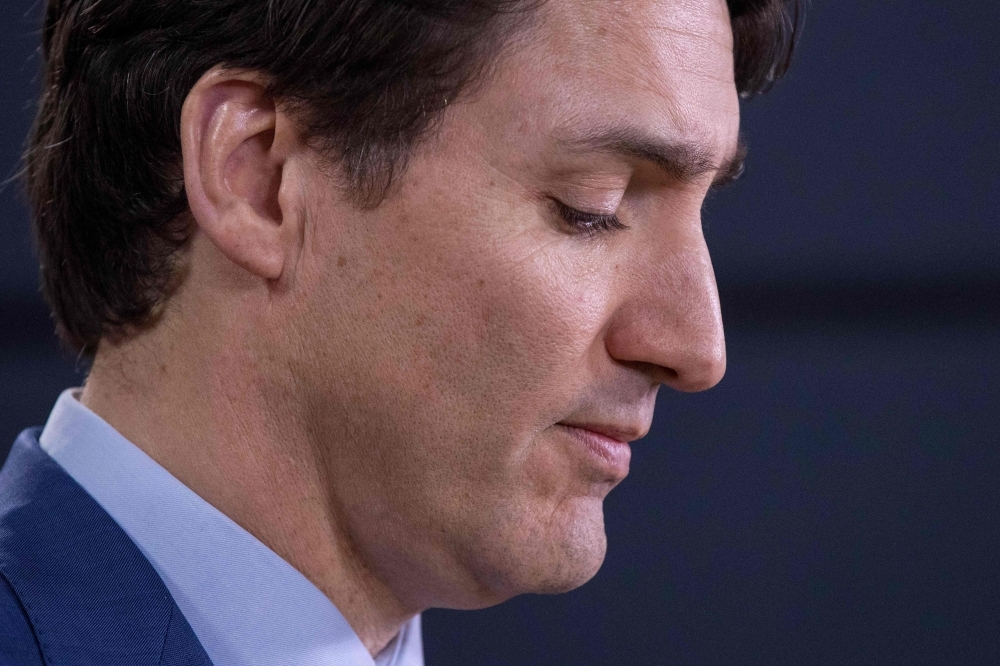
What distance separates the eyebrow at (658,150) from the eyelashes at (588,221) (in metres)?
0.05

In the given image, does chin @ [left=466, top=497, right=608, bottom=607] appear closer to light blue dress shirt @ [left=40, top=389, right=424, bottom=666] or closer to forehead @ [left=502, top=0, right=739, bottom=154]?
light blue dress shirt @ [left=40, top=389, right=424, bottom=666]

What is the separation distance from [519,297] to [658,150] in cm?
15

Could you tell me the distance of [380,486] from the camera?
84 cm

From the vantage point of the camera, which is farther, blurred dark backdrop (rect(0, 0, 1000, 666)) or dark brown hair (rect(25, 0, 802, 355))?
blurred dark backdrop (rect(0, 0, 1000, 666))

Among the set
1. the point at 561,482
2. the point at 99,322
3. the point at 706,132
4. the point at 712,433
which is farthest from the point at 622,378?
the point at 712,433

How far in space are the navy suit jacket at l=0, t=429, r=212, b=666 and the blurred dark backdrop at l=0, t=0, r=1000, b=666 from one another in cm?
85

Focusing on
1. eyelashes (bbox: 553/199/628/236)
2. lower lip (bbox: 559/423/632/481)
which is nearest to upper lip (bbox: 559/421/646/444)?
lower lip (bbox: 559/423/632/481)

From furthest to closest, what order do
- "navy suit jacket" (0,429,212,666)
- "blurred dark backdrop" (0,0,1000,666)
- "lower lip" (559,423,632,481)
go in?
"blurred dark backdrop" (0,0,1000,666)
"lower lip" (559,423,632,481)
"navy suit jacket" (0,429,212,666)

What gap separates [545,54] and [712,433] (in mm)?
814

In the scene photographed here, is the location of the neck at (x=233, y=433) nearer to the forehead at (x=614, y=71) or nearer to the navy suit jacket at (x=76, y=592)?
the navy suit jacket at (x=76, y=592)

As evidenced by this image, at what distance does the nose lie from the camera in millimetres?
836

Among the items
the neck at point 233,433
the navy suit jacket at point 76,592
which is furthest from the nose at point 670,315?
the navy suit jacket at point 76,592

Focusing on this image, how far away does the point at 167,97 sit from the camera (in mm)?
869

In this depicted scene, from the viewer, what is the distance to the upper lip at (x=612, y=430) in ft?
2.81
